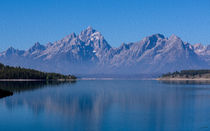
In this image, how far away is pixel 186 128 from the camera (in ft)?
165

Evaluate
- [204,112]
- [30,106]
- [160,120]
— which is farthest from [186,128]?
[30,106]

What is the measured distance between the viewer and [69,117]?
5875 centimetres

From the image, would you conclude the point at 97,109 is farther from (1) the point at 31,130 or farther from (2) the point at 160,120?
(1) the point at 31,130

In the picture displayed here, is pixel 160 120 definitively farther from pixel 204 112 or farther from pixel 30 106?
pixel 30 106

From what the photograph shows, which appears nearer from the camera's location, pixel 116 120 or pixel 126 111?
pixel 116 120

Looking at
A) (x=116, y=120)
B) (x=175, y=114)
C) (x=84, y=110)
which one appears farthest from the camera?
(x=84, y=110)

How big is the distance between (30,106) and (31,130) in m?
24.3

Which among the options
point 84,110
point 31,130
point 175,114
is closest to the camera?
point 31,130

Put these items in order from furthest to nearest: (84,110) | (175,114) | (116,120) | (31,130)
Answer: (84,110)
(175,114)
(116,120)
(31,130)

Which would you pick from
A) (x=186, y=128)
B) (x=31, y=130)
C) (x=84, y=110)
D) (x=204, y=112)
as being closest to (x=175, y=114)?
(x=204, y=112)

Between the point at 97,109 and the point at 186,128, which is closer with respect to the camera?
the point at 186,128

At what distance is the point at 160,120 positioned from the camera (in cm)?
5659

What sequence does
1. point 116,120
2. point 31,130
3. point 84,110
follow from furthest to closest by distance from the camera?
1. point 84,110
2. point 116,120
3. point 31,130

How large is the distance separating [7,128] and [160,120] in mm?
24001
